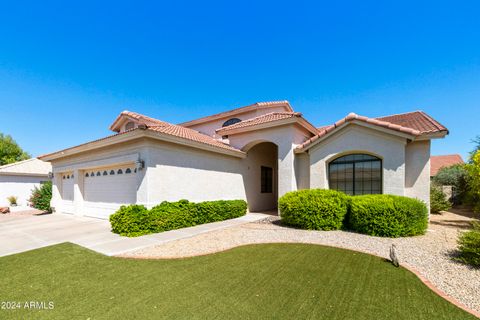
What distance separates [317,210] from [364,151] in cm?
457

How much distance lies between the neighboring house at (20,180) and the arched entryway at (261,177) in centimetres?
2552

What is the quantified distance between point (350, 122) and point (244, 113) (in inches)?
412

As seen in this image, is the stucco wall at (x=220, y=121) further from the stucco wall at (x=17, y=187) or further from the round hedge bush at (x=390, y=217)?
the stucco wall at (x=17, y=187)

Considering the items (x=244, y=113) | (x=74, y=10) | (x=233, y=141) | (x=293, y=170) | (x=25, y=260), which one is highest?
(x=74, y=10)

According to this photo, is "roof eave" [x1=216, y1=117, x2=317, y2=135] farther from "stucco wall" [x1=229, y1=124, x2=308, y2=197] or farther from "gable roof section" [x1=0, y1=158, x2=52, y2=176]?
"gable roof section" [x1=0, y1=158, x2=52, y2=176]

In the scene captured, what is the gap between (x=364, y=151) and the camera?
11.6 m

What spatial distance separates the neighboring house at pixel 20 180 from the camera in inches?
919

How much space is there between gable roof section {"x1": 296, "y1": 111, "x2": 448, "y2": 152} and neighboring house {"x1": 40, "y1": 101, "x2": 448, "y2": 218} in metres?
0.05

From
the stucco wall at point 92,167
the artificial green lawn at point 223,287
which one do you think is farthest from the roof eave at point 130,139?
the artificial green lawn at point 223,287

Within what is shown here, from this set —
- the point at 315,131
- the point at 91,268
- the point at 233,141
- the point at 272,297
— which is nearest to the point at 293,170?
the point at 315,131

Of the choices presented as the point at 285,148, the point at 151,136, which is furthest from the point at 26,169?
the point at 285,148

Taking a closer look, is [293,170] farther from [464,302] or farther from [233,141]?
[464,302]

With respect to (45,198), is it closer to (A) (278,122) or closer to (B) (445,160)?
(A) (278,122)

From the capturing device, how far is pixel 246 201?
16.1 meters
